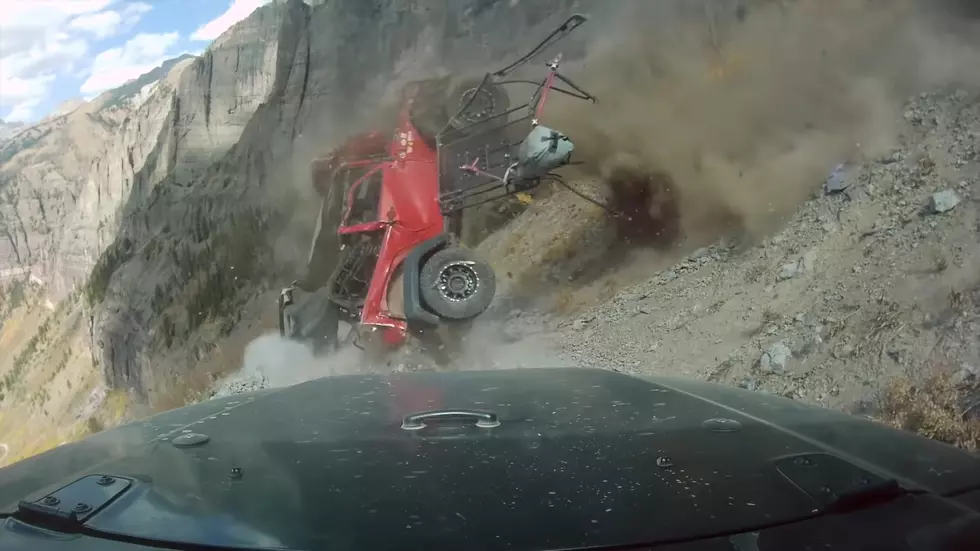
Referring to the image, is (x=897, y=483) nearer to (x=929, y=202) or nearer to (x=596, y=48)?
(x=929, y=202)

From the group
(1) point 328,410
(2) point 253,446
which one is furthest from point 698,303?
(2) point 253,446

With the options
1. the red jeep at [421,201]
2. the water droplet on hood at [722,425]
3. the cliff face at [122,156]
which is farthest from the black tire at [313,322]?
the water droplet on hood at [722,425]

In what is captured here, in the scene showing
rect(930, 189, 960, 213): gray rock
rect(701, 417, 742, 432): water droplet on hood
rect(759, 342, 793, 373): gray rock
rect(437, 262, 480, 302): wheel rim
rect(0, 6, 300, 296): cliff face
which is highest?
rect(0, 6, 300, 296): cliff face

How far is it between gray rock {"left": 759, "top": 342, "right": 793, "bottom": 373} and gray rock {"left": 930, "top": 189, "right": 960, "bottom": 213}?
1.79ft

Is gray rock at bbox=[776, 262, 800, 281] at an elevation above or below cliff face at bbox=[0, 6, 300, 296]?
below

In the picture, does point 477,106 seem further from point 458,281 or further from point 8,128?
point 8,128

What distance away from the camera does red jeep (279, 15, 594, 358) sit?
2.96m

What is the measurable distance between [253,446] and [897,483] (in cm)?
77

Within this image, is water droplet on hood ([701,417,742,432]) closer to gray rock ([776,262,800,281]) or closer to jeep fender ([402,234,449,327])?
gray rock ([776,262,800,281])

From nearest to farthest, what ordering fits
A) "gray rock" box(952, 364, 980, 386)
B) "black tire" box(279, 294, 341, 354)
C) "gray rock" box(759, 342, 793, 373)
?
1. "gray rock" box(952, 364, 980, 386)
2. "gray rock" box(759, 342, 793, 373)
3. "black tire" box(279, 294, 341, 354)

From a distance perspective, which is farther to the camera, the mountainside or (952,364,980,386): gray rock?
the mountainside

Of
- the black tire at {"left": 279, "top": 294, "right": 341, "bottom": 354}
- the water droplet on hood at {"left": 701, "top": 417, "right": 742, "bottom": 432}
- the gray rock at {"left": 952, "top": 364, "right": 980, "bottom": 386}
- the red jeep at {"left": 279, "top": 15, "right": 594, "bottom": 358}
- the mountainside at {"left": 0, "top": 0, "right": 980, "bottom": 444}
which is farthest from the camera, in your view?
the black tire at {"left": 279, "top": 294, "right": 341, "bottom": 354}

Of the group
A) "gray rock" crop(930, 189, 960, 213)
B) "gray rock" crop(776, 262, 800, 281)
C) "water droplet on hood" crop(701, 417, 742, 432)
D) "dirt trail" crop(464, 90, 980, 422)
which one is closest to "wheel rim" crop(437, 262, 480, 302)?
"dirt trail" crop(464, 90, 980, 422)

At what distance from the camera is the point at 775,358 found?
243 centimetres
